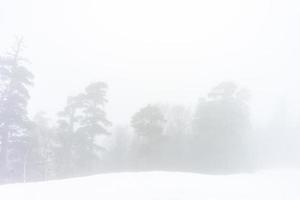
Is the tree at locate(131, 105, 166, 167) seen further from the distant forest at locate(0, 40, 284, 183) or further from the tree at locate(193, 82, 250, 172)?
the tree at locate(193, 82, 250, 172)

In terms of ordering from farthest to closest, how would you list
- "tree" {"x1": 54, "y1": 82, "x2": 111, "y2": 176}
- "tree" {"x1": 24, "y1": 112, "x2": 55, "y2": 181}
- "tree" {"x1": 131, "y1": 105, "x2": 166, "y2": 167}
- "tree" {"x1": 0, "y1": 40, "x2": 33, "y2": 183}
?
"tree" {"x1": 24, "y1": 112, "x2": 55, "y2": 181}
"tree" {"x1": 131, "y1": 105, "x2": 166, "y2": 167}
"tree" {"x1": 54, "y1": 82, "x2": 111, "y2": 176}
"tree" {"x1": 0, "y1": 40, "x2": 33, "y2": 183}

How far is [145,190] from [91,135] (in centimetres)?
1903

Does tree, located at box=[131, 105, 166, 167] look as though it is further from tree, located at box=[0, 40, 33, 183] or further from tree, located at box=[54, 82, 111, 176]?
tree, located at box=[0, 40, 33, 183]

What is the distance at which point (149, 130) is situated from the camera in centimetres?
3331

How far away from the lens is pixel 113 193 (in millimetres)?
13031

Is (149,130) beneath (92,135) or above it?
above

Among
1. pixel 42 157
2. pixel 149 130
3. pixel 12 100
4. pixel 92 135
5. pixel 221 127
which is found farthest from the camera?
pixel 42 157

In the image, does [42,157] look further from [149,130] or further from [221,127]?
[221,127]

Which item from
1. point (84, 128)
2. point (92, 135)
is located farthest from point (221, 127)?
point (84, 128)

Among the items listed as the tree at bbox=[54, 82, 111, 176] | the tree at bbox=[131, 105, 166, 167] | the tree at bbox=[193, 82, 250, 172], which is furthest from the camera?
the tree at bbox=[193, 82, 250, 172]

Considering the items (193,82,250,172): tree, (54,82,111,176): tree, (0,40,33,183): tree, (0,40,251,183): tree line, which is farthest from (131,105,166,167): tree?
(0,40,33,183): tree

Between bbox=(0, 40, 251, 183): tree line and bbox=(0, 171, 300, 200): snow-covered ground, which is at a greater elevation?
bbox=(0, 40, 251, 183): tree line

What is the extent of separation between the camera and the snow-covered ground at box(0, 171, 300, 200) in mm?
12805

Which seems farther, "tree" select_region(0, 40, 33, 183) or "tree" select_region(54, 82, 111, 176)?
"tree" select_region(54, 82, 111, 176)
